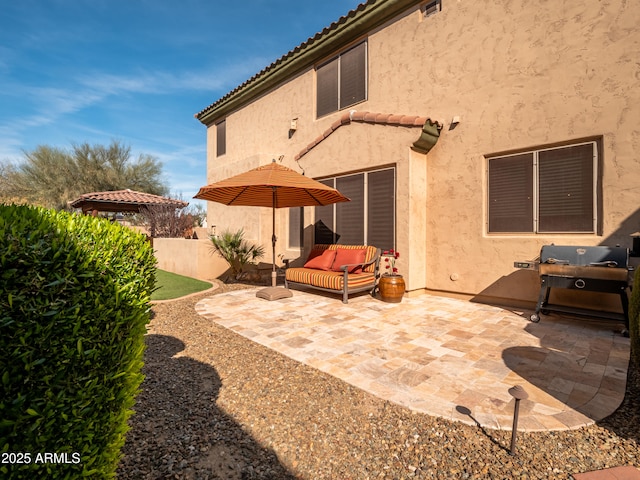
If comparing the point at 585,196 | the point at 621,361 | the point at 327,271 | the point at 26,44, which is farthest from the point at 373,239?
the point at 26,44

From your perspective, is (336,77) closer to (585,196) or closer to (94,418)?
(585,196)

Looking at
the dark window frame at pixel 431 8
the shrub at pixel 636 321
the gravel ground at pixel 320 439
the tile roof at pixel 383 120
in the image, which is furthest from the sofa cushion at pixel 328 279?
the dark window frame at pixel 431 8

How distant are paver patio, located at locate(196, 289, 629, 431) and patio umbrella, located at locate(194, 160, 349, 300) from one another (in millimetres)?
2264

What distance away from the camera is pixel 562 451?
7.23 ft

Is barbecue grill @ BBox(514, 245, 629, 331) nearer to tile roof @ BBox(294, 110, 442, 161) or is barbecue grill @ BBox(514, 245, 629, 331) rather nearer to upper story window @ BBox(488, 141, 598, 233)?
upper story window @ BBox(488, 141, 598, 233)

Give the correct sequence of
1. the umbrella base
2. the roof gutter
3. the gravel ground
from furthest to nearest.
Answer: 1. the roof gutter
2. the umbrella base
3. the gravel ground

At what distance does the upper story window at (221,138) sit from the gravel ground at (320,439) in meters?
13.1

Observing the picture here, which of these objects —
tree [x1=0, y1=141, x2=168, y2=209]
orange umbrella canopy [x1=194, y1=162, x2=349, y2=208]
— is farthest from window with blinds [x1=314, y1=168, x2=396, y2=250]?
tree [x1=0, y1=141, x2=168, y2=209]

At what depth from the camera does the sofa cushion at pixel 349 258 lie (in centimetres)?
743

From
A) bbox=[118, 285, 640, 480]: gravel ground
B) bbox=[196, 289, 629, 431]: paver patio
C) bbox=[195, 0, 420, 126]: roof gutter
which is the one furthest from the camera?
bbox=[195, 0, 420, 126]: roof gutter

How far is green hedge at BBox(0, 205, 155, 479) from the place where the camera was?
3.96ft

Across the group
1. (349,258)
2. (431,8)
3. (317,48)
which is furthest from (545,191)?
(317,48)

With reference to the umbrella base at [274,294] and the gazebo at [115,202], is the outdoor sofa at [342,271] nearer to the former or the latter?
the umbrella base at [274,294]

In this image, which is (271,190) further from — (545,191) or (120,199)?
(120,199)
